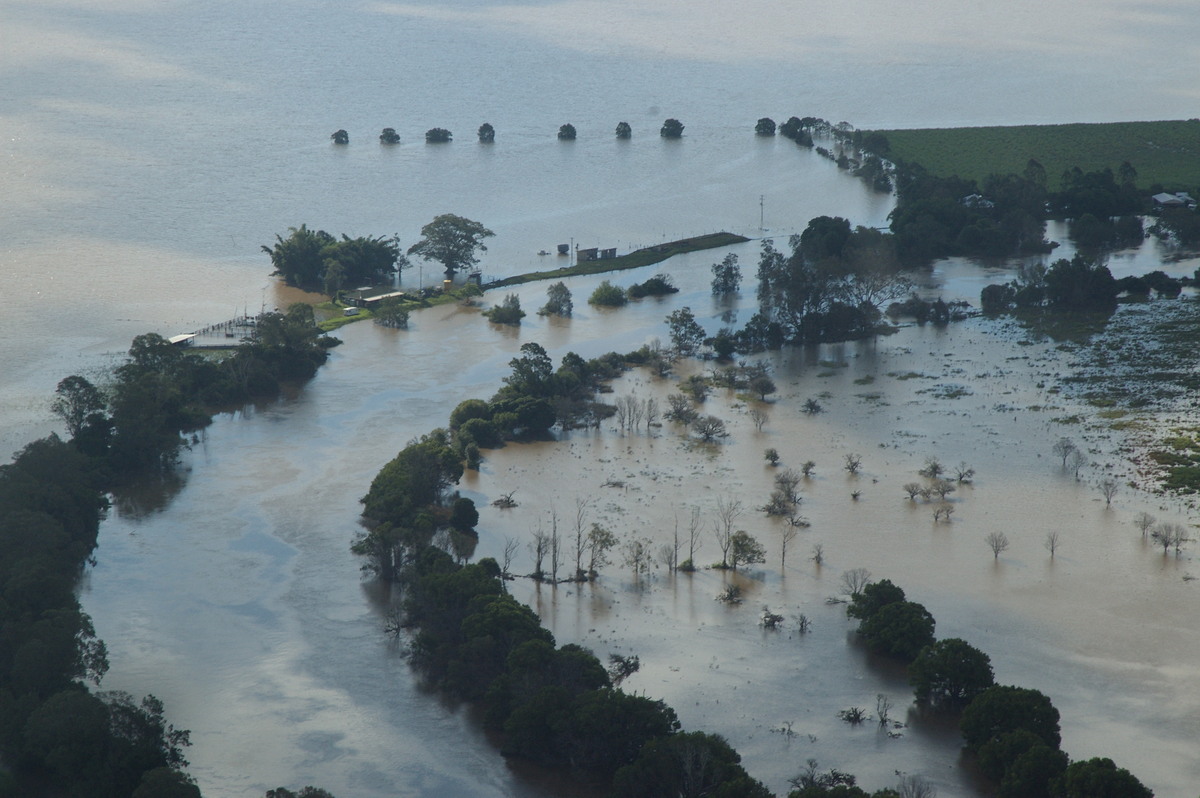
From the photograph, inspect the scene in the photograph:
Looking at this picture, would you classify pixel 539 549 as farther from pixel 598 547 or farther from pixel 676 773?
pixel 676 773

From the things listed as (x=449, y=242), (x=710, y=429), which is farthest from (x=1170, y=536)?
(x=449, y=242)

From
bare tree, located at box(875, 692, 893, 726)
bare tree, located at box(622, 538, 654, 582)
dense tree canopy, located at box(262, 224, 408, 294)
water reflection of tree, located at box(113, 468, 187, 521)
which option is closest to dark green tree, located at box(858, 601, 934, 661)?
bare tree, located at box(875, 692, 893, 726)

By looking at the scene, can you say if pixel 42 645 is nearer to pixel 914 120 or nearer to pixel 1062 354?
pixel 1062 354

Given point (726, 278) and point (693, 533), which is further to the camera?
point (726, 278)

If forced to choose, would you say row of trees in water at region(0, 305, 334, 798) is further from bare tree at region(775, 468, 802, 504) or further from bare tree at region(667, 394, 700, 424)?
bare tree at region(775, 468, 802, 504)

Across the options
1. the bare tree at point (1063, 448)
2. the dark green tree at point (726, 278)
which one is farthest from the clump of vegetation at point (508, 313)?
the bare tree at point (1063, 448)
